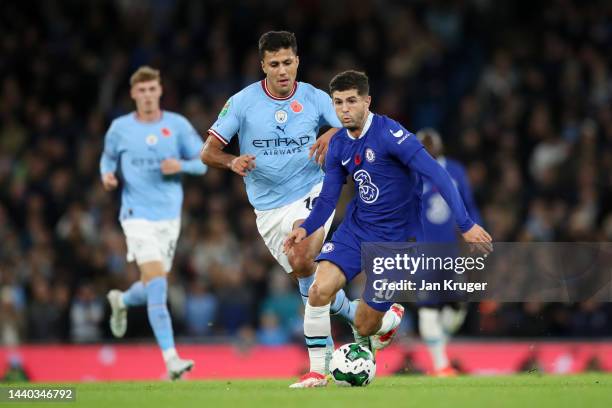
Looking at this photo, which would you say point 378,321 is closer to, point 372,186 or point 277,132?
point 372,186

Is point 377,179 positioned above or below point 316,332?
above

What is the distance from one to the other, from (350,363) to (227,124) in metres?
2.30

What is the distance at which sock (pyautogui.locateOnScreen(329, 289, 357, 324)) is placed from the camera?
32.9ft

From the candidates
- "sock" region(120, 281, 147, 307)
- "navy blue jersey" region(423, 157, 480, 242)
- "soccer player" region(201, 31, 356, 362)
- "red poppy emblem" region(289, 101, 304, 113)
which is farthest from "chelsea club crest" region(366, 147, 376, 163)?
"sock" region(120, 281, 147, 307)

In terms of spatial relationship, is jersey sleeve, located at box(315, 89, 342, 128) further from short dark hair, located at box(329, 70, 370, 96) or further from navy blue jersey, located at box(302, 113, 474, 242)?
short dark hair, located at box(329, 70, 370, 96)

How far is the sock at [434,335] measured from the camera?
12109mm

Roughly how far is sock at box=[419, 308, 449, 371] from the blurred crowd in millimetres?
1348

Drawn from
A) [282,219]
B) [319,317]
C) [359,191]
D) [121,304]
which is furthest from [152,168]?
[319,317]

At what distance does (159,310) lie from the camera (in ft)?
Answer: 36.9

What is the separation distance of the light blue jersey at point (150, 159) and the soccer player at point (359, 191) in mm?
2554

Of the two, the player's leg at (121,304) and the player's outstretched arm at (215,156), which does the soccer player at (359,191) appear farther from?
the player's leg at (121,304)

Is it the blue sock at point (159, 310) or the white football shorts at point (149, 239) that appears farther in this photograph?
the white football shorts at point (149, 239)

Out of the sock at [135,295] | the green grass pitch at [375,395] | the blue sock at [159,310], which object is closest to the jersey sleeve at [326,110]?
the green grass pitch at [375,395]

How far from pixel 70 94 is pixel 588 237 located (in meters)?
8.17
